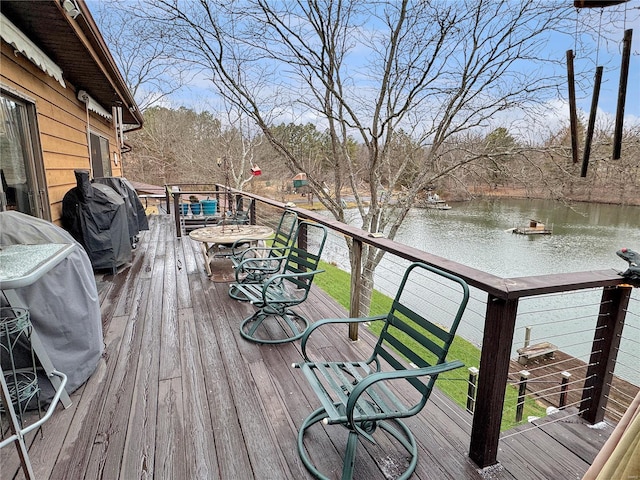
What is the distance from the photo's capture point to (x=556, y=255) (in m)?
11.3

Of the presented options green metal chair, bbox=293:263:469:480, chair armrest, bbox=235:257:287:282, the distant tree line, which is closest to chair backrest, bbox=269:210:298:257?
chair armrest, bbox=235:257:287:282

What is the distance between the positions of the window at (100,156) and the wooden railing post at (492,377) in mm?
6024

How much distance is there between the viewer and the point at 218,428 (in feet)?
5.83

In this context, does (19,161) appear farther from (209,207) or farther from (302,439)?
(209,207)

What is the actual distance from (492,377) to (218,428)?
1.31 metres

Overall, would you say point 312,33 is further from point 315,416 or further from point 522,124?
point 315,416

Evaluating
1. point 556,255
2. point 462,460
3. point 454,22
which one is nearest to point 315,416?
point 462,460

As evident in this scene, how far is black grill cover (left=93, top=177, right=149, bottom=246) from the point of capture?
4766 mm

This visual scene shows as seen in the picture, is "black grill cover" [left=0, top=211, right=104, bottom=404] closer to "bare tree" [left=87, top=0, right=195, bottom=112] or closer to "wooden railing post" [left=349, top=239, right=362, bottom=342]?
"wooden railing post" [left=349, top=239, right=362, bottom=342]

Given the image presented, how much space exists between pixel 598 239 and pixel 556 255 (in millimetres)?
1986

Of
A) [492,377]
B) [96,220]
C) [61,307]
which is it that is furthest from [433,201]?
[61,307]

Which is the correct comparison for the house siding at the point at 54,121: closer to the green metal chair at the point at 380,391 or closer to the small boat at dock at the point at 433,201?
the green metal chair at the point at 380,391

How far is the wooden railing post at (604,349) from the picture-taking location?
169cm

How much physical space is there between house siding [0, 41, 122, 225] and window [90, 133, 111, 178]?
51 cm
